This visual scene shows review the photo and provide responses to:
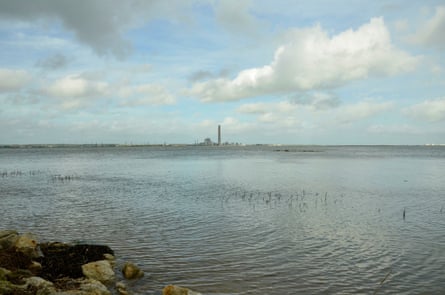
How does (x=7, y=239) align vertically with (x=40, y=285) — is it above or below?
below

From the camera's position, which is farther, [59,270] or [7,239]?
[7,239]

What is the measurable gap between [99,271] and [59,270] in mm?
1706

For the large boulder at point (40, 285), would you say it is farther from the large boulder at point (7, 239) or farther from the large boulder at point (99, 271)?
the large boulder at point (7, 239)

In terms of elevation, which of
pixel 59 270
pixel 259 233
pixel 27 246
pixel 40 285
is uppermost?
pixel 40 285

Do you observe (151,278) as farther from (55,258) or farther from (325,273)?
(325,273)

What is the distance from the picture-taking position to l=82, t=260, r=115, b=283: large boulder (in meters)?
13.7

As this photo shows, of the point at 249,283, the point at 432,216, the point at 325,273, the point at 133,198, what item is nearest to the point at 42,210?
the point at 133,198

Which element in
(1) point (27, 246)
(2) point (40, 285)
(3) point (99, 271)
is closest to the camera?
(2) point (40, 285)

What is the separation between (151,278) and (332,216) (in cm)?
1627

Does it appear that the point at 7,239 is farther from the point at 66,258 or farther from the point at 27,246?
the point at 66,258

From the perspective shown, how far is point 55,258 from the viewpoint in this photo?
609 inches

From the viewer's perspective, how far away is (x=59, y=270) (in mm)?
14195

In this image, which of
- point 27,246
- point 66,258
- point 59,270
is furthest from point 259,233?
point 27,246

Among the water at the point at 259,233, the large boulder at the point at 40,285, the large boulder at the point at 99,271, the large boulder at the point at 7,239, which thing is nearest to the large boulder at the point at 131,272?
the water at the point at 259,233
